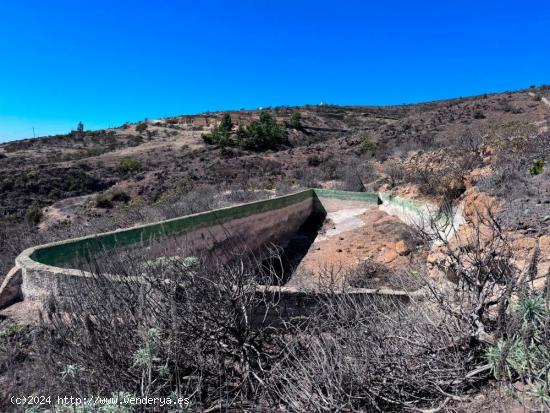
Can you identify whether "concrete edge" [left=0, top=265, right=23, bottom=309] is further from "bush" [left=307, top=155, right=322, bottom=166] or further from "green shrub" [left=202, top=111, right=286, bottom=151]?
"green shrub" [left=202, top=111, right=286, bottom=151]

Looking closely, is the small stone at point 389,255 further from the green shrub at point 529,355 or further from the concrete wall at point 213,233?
the green shrub at point 529,355

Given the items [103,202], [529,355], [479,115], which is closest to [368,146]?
[479,115]

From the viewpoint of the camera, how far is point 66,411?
3125 mm

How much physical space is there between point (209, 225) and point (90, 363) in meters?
7.28

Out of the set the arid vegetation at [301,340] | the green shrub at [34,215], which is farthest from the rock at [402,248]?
the green shrub at [34,215]

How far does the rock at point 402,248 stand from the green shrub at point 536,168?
371 cm

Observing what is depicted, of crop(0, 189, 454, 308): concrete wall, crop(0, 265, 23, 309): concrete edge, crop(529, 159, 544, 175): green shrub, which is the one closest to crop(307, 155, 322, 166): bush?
crop(0, 189, 454, 308): concrete wall

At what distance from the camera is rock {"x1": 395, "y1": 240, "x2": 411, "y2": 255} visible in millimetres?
11929

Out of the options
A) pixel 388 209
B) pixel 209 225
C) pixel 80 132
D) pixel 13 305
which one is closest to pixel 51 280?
pixel 13 305

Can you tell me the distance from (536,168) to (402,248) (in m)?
3.97

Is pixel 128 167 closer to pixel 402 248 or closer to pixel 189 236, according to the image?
pixel 189 236

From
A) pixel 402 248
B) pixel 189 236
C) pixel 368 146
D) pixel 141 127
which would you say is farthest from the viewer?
pixel 141 127

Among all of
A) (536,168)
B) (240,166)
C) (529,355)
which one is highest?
(240,166)

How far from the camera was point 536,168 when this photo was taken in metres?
9.73
